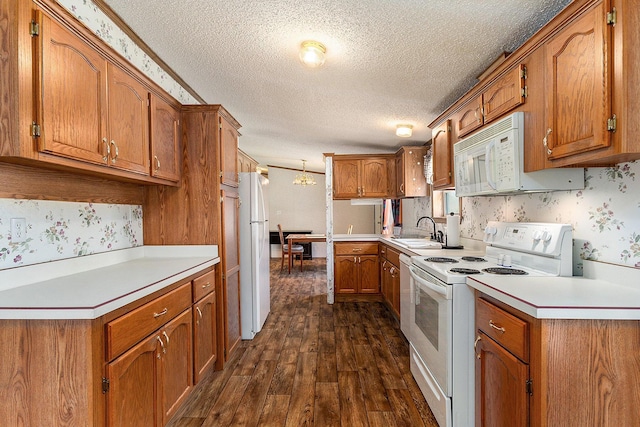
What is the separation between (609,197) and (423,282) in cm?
101

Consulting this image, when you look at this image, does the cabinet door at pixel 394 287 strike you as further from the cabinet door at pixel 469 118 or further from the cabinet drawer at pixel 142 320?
the cabinet drawer at pixel 142 320

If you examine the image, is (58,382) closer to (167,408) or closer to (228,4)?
(167,408)

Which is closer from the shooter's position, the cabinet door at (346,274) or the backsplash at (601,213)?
the backsplash at (601,213)

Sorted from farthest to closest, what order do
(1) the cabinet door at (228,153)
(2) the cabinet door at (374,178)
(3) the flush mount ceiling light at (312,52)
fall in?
(2) the cabinet door at (374,178) → (1) the cabinet door at (228,153) → (3) the flush mount ceiling light at (312,52)

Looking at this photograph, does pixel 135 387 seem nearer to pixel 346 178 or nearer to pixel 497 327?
pixel 497 327

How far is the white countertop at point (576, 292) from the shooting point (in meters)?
1.09

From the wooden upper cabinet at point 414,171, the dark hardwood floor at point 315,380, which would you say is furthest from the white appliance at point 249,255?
the wooden upper cabinet at point 414,171

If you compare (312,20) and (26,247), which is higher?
(312,20)

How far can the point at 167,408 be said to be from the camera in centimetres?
167

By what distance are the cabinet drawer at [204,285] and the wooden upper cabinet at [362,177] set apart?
8.18 ft

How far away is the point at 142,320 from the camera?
1.42 metres

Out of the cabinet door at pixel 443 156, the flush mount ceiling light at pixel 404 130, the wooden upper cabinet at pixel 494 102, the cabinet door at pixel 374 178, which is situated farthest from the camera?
the cabinet door at pixel 374 178

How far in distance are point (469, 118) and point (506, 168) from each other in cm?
68

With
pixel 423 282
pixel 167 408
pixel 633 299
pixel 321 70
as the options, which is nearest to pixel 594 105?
pixel 633 299
